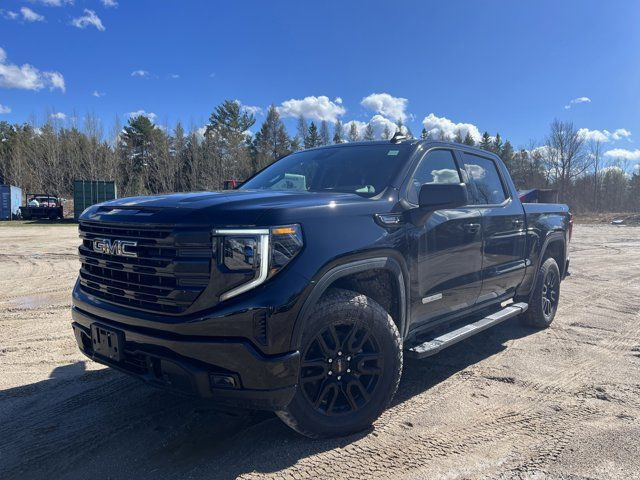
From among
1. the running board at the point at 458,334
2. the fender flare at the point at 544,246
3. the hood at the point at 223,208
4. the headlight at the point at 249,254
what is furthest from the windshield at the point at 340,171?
the fender flare at the point at 544,246

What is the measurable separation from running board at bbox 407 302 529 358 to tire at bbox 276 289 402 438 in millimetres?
320

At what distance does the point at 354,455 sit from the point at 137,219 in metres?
1.94

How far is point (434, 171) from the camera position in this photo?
13.0 feet

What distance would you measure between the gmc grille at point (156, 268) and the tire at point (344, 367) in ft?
2.33

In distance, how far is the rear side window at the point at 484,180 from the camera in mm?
4473

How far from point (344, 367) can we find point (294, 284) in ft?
2.50

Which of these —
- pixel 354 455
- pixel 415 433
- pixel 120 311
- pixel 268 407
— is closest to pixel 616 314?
pixel 415 433

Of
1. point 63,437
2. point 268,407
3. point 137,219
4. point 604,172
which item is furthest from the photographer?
point 604,172

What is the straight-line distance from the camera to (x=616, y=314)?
→ 6.48m

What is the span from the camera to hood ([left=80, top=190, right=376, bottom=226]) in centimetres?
253

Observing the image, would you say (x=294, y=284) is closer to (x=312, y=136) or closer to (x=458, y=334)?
(x=458, y=334)

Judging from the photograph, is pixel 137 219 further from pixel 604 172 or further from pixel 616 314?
pixel 604 172

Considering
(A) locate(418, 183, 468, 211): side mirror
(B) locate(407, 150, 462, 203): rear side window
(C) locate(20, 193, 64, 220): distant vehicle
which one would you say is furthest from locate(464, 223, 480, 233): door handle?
(C) locate(20, 193, 64, 220): distant vehicle

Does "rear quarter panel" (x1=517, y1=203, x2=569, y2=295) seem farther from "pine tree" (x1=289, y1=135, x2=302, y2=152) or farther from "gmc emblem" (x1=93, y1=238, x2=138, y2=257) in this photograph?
"pine tree" (x1=289, y1=135, x2=302, y2=152)
